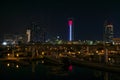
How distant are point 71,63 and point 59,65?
2.88 meters

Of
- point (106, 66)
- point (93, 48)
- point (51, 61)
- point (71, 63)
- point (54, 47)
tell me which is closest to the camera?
point (106, 66)

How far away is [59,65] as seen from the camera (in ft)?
189

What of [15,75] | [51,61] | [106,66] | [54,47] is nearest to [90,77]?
[106,66]

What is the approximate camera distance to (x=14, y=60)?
209 feet

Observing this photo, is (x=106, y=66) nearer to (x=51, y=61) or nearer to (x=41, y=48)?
(x=51, y=61)

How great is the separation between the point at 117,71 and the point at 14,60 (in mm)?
27264

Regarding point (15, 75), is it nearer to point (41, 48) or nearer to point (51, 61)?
point (51, 61)

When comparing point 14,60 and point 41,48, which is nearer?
point 14,60

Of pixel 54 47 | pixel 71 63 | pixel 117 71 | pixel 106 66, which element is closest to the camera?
pixel 117 71

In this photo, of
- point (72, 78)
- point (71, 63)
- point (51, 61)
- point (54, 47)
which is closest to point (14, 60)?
point (51, 61)

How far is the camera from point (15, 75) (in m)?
42.3

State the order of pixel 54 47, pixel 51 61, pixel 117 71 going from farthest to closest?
pixel 54 47 → pixel 51 61 → pixel 117 71

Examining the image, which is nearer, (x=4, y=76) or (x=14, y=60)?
(x=4, y=76)

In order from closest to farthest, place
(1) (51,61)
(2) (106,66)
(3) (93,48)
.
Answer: (2) (106,66), (1) (51,61), (3) (93,48)
